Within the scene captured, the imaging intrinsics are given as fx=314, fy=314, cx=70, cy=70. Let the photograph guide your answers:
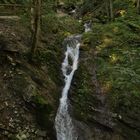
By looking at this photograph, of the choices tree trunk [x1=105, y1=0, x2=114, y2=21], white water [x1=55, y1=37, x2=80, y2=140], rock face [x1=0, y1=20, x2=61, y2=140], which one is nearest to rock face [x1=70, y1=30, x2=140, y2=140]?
white water [x1=55, y1=37, x2=80, y2=140]

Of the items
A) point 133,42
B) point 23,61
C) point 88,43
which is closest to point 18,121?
point 23,61

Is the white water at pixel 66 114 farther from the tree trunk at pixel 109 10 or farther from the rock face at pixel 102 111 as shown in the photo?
the tree trunk at pixel 109 10

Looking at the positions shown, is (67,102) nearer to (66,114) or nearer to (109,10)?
(66,114)

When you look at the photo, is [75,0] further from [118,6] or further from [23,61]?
[23,61]

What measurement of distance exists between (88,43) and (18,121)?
8008mm

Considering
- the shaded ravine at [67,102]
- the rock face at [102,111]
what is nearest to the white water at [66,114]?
the shaded ravine at [67,102]

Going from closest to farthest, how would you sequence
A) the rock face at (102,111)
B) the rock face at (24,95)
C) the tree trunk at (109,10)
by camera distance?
the rock face at (24,95) → the rock face at (102,111) → the tree trunk at (109,10)

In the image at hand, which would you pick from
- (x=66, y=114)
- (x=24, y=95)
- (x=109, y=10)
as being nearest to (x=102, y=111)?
(x=66, y=114)

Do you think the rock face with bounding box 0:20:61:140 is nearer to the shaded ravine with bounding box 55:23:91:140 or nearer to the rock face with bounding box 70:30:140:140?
the shaded ravine with bounding box 55:23:91:140

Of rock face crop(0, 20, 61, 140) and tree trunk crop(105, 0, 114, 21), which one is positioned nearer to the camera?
rock face crop(0, 20, 61, 140)

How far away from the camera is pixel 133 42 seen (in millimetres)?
17969

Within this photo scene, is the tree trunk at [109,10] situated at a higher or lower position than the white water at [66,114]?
higher

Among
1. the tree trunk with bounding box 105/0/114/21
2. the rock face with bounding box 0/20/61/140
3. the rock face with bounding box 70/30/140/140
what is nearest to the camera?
the rock face with bounding box 0/20/61/140

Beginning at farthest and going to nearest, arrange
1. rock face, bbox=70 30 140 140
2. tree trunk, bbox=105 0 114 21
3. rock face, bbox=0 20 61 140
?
tree trunk, bbox=105 0 114 21 → rock face, bbox=70 30 140 140 → rock face, bbox=0 20 61 140
